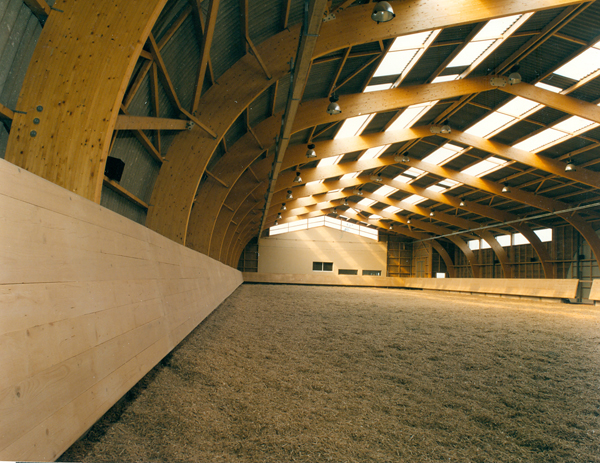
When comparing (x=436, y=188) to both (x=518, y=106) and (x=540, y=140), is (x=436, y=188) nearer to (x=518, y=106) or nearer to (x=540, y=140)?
(x=540, y=140)

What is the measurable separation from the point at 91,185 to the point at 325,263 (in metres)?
36.7

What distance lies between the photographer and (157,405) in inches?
106

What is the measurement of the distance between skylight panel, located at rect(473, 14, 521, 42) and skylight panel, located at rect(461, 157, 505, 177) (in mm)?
9351

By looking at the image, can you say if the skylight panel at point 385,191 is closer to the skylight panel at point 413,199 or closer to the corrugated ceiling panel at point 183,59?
the skylight panel at point 413,199

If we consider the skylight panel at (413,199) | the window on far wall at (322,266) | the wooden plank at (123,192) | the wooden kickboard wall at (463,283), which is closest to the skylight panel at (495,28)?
the wooden plank at (123,192)

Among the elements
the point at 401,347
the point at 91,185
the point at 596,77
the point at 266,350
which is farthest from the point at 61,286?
the point at 596,77

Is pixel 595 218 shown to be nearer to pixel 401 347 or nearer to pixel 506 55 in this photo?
pixel 506 55

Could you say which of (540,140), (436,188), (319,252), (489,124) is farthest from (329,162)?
(319,252)

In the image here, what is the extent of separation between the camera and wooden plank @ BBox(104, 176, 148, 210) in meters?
7.29

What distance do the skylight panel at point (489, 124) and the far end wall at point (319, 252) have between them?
24.8 meters

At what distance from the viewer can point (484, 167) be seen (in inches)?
785

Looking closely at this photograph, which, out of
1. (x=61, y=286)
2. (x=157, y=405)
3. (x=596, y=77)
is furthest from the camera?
(x=596, y=77)

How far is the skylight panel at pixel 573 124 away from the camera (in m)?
13.8

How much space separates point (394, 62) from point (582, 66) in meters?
5.45
